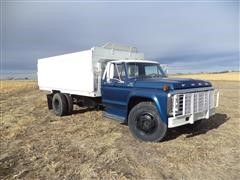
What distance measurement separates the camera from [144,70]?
796 centimetres

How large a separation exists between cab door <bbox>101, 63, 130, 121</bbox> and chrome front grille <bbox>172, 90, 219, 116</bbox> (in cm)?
162

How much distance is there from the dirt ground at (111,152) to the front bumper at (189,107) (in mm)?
623

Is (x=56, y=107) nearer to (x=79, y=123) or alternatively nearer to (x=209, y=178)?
(x=79, y=123)

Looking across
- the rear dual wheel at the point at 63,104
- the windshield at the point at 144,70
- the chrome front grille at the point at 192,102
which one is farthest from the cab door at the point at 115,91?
the rear dual wheel at the point at 63,104

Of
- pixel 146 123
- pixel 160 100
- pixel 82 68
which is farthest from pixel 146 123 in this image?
pixel 82 68

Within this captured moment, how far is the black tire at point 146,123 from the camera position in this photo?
627 centimetres

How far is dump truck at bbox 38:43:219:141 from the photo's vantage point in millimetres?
6129

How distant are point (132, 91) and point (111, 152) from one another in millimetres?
1891

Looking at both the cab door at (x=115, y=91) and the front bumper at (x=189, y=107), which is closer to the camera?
the front bumper at (x=189, y=107)

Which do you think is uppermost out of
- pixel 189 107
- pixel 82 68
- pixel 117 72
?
pixel 82 68

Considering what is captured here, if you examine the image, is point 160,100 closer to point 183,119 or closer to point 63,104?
point 183,119

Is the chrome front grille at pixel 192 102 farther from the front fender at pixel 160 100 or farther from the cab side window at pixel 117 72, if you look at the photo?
the cab side window at pixel 117 72

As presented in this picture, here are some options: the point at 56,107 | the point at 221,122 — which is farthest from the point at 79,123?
the point at 221,122

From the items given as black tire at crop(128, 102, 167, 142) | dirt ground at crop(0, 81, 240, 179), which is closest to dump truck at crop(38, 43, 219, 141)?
black tire at crop(128, 102, 167, 142)
